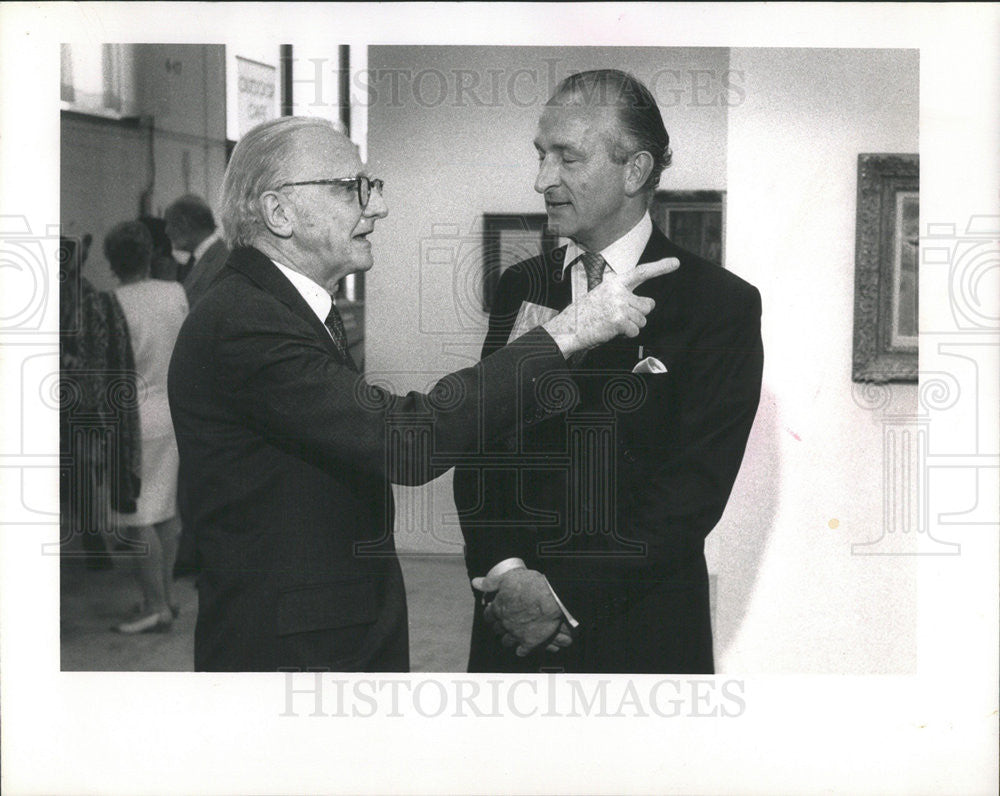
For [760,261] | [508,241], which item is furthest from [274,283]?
[760,261]

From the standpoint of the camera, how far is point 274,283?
2668 millimetres

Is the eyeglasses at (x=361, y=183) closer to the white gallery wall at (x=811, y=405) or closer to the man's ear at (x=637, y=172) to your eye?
the man's ear at (x=637, y=172)

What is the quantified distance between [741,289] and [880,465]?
0.61 meters

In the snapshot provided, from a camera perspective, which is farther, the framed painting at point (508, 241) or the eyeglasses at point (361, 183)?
the framed painting at point (508, 241)

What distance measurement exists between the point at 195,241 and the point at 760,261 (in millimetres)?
1470

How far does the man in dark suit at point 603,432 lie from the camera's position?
2.84 metres

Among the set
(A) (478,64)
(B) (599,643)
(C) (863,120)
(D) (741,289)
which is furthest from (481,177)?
(B) (599,643)

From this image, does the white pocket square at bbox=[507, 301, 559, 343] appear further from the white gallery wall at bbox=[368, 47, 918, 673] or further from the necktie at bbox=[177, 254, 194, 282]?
the necktie at bbox=[177, 254, 194, 282]

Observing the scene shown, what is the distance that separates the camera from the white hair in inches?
109

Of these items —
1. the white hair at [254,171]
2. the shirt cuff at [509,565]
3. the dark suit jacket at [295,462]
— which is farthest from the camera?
the shirt cuff at [509,565]

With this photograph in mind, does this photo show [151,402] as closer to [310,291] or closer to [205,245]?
[205,245]

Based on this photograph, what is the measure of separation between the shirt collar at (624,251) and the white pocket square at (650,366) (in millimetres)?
242

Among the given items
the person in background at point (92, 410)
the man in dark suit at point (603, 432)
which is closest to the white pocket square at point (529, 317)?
the man in dark suit at point (603, 432)

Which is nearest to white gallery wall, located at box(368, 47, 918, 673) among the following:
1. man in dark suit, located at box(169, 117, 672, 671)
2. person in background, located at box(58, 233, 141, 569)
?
man in dark suit, located at box(169, 117, 672, 671)
